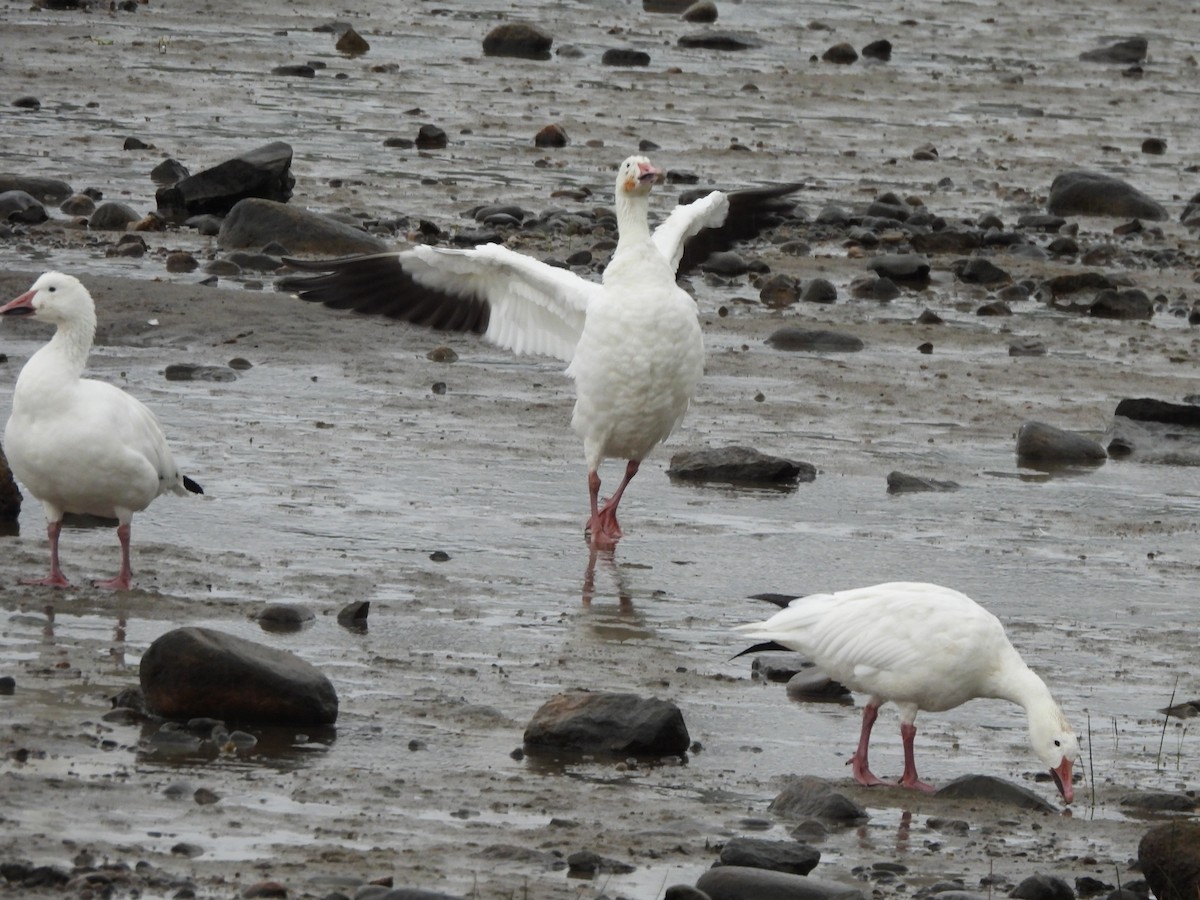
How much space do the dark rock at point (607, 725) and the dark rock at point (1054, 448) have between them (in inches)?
208

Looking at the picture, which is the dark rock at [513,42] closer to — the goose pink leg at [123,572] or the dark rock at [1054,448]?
the dark rock at [1054,448]

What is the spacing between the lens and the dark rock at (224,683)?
22.0ft

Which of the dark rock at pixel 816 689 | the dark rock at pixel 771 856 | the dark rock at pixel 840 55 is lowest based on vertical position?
the dark rock at pixel 816 689

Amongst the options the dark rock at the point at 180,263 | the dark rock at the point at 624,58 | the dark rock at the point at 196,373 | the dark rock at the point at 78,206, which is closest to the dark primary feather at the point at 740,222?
the dark rock at the point at 196,373

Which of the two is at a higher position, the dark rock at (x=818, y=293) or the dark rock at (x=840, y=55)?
the dark rock at (x=840, y=55)

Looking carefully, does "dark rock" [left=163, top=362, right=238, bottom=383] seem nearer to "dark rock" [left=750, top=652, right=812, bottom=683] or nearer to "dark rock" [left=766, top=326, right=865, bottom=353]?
"dark rock" [left=766, top=326, right=865, bottom=353]

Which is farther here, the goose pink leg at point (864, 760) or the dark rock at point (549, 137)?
the dark rock at point (549, 137)

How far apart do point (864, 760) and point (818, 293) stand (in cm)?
840

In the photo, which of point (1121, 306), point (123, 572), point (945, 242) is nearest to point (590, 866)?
point (123, 572)

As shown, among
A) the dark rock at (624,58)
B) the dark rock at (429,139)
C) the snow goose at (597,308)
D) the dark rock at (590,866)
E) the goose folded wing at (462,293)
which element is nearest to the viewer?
the dark rock at (590,866)

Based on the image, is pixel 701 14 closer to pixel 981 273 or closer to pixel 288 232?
pixel 981 273

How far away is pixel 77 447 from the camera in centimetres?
821

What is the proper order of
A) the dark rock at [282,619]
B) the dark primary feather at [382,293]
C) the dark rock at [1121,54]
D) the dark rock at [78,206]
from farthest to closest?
the dark rock at [1121,54] < the dark rock at [78,206] < the dark primary feather at [382,293] < the dark rock at [282,619]

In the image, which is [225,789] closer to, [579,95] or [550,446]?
[550,446]
